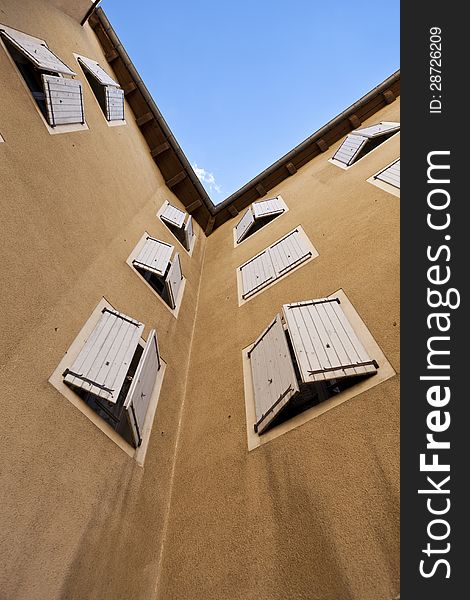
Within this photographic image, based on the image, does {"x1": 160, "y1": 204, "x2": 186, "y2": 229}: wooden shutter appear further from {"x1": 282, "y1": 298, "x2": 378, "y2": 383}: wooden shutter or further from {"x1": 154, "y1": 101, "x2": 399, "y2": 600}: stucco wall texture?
{"x1": 282, "y1": 298, "x2": 378, "y2": 383}: wooden shutter

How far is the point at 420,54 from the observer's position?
3332 millimetres

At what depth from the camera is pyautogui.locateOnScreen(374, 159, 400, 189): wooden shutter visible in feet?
17.9

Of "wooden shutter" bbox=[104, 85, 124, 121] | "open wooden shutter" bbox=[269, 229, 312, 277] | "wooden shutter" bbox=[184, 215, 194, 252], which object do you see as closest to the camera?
"open wooden shutter" bbox=[269, 229, 312, 277]

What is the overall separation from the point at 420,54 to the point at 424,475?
387 centimetres

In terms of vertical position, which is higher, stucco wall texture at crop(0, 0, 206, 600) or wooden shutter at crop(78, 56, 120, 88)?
wooden shutter at crop(78, 56, 120, 88)

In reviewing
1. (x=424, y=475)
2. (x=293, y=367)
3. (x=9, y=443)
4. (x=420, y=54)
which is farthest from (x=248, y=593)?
(x=420, y=54)

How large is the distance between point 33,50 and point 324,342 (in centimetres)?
578

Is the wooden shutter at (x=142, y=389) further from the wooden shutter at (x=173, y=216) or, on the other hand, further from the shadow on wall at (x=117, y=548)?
the wooden shutter at (x=173, y=216)

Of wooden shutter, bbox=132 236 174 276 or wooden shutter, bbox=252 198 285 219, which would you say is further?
wooden shutter, bbox=252 198 285 219

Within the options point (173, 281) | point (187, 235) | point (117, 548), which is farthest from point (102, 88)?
point (117, 548)

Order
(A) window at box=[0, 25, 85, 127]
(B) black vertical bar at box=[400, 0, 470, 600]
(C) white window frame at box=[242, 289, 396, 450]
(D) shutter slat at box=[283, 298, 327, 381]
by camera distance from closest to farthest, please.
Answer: (B) black vertical bar at box=[400, 0, 470, 600] → (C) white window frame at box=[242, 289, 396, 450] → (D) shutter slat at box=[283, 298, 327, 381] → (A) window at box=[0, 25, 85, 127]

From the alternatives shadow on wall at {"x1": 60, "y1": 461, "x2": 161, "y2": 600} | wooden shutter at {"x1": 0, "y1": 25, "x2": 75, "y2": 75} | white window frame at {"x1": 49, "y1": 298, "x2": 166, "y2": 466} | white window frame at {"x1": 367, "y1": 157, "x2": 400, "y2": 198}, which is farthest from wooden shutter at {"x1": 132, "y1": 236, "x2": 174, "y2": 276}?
white window frame at {"x1": 367, "y1": 157, "x2": 400, "y2": 198}

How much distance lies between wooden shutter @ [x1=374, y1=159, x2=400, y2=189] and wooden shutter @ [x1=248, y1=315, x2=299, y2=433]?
10.3ft

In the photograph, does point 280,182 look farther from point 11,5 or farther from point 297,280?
point 11,5
